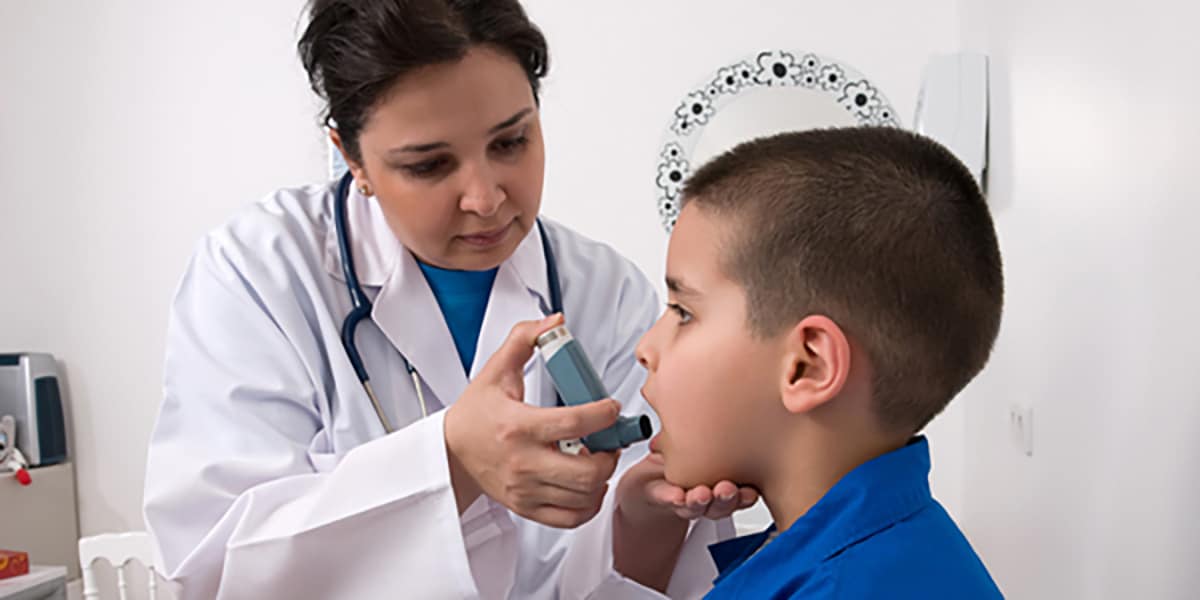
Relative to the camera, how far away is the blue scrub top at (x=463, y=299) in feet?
4.22

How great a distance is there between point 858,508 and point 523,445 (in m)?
0.30

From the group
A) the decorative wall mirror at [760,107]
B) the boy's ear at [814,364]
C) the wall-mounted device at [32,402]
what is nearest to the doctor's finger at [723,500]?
the boy's ear at [814,364]

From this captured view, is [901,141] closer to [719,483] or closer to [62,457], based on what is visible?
[719,483]

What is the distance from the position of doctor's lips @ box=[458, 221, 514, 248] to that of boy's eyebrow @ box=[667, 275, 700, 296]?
28cm

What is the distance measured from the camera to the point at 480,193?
111cm

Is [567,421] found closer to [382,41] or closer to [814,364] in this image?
[814,364]

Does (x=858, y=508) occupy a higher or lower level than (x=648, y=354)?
lower

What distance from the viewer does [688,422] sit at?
37.1 inches

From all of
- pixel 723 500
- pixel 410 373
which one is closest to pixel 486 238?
pixel 410 373

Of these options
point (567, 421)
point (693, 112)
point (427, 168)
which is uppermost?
point (693, 112)

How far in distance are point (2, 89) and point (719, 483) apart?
9.86 feet

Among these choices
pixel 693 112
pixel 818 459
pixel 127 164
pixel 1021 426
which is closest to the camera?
pixel 818 459

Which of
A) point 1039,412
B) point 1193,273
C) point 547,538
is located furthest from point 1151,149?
point 547,538

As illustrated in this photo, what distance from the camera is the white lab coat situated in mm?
1005
